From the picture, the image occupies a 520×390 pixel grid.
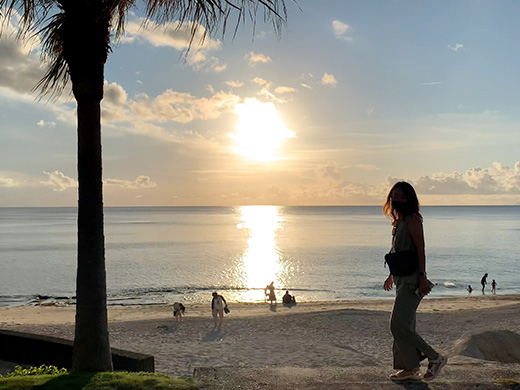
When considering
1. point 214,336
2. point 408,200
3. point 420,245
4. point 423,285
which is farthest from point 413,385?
point 214,336

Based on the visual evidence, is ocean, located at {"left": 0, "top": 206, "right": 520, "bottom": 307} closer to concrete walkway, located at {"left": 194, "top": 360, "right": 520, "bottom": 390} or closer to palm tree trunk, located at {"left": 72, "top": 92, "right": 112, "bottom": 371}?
palm tree trunk, located at {"left": 72, "top": 92, "right": 112, "bottom": 371}

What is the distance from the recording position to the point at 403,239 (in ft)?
18.1

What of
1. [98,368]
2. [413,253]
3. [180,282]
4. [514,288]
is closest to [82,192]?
[98,368]

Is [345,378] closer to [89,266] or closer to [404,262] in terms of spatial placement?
[404,262]

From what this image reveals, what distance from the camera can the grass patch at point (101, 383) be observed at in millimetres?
5043

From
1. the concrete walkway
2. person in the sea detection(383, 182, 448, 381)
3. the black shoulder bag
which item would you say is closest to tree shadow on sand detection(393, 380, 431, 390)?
the concrete walkway

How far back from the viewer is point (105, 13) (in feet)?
22.2

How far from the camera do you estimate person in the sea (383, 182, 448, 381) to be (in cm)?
536

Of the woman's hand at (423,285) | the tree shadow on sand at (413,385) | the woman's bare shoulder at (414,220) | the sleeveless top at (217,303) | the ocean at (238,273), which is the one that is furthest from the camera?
the ocean at (238,273)

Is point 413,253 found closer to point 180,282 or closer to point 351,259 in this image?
point 180,282

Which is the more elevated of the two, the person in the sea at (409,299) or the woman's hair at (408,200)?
the woman's hair at (408,200)

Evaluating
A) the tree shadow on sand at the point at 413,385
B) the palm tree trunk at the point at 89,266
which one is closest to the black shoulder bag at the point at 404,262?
the tree shadow on sand at the point at 413,385

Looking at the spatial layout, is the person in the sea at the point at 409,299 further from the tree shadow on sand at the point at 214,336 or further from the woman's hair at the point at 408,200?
the tree shadow on sand at the point at 214,336

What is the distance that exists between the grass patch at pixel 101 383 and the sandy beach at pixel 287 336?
4.64m
